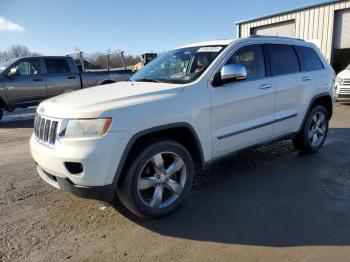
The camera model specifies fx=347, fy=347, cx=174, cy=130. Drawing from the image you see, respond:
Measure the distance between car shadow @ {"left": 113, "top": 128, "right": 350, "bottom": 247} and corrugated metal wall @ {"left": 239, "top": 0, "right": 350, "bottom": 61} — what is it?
1367 cm

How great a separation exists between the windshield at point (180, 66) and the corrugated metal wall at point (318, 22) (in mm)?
14741

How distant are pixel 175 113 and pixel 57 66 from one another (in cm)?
883

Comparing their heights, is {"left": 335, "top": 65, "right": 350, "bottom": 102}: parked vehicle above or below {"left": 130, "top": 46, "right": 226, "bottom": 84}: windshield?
below

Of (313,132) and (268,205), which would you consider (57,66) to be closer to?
(313,132)

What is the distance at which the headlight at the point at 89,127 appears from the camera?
3.10 meters

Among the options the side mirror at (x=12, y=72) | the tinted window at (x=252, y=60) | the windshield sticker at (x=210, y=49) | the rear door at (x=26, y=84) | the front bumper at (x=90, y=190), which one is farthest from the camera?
the rear door at (x=26, y=84)

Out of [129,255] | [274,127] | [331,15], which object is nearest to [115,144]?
[129,255]

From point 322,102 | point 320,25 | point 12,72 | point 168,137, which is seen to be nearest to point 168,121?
point 168,137

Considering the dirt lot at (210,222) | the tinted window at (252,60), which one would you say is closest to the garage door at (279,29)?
the dirt lot at (210,222)

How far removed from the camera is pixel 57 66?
36.9ft

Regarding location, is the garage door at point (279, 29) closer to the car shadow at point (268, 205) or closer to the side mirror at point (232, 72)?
the car shadow at point (268, 205)

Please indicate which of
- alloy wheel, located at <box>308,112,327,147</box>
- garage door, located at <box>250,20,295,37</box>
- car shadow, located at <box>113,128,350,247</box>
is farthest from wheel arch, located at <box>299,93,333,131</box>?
garage door, located at <box>250,20,295,37</box>

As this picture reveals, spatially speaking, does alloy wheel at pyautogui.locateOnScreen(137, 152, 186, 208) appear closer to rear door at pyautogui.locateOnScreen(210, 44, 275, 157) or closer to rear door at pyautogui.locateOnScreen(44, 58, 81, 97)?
rear door at pyautogui.locateOnScreen(210, 44, 275, 157)

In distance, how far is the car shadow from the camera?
3.27m
